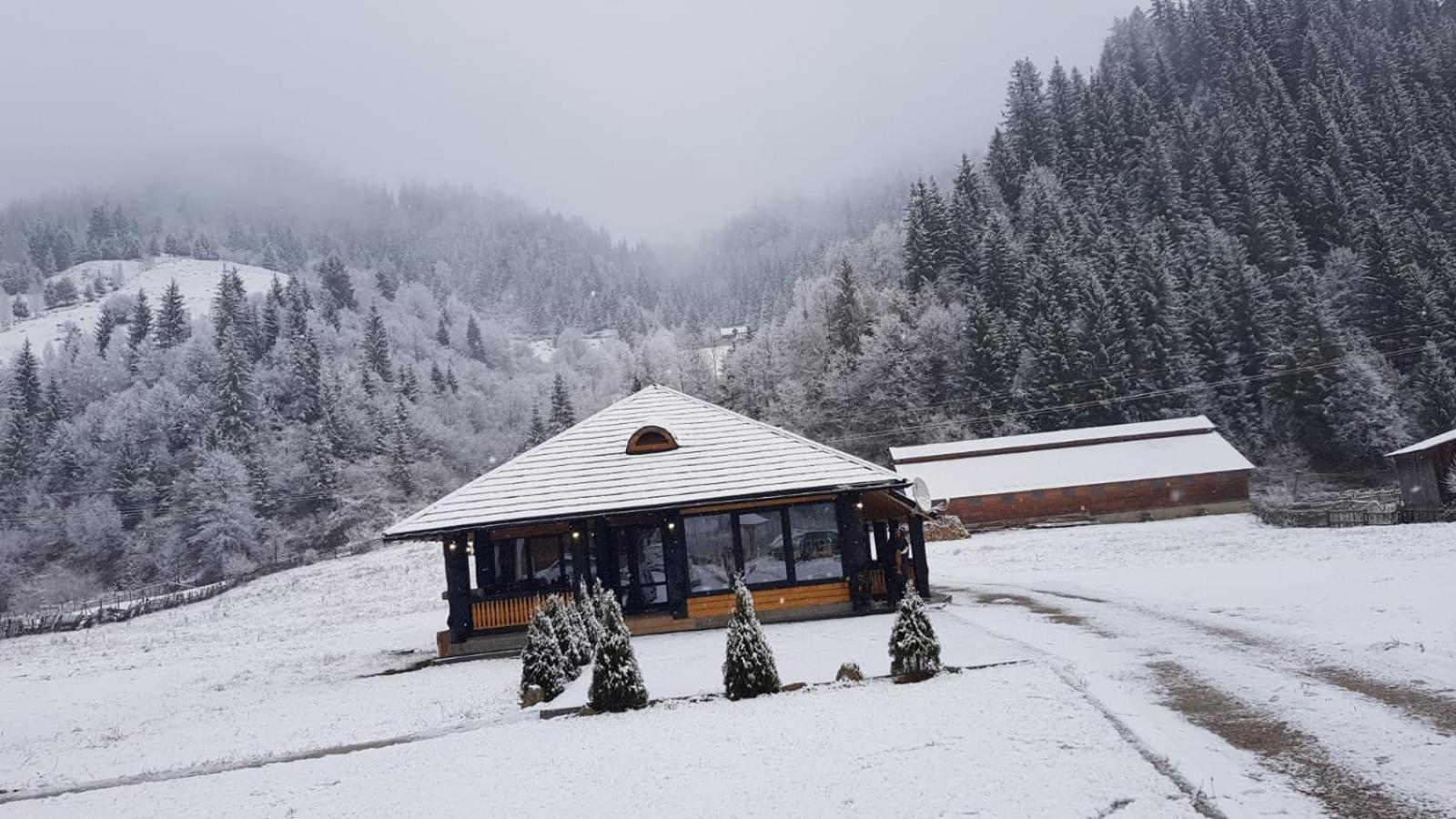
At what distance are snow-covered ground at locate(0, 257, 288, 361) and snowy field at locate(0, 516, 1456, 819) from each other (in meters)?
149

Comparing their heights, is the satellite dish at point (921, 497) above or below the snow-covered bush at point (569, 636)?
above

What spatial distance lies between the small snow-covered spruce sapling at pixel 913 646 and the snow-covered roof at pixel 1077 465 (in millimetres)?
37654

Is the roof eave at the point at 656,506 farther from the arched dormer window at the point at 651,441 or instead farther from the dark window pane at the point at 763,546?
the arched dormer window at the point at 651,441

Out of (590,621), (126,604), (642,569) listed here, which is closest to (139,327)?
(126,604)

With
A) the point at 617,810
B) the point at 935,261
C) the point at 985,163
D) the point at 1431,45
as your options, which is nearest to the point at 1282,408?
the point at 935,261

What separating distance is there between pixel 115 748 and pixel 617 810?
1138 cm

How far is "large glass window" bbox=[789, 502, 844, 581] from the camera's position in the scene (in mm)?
20359

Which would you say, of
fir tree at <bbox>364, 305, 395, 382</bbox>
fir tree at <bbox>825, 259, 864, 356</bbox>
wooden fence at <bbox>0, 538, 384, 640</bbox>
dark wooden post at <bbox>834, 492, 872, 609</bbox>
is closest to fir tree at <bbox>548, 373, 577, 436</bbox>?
wooden fence at <bbox>0, 538, 384, 640</bbox>

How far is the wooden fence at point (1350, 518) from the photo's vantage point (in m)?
30.8

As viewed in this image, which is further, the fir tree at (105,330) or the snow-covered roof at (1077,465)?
the fir tree at (105,330)

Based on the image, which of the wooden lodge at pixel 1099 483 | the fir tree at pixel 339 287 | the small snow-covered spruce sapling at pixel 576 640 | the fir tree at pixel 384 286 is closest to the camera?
the small snow-covered spruce sapling at pixel 576 640

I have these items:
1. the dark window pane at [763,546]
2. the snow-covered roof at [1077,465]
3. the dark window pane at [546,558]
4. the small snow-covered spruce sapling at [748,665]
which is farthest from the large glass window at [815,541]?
the snow-covered roof at [1077,465]

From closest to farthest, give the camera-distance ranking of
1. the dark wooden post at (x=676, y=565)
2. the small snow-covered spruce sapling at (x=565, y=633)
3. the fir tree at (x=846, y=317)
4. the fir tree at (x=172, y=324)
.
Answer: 1. the small snow-covered spruce sapling at (x=565, y=633)
2. the dark wooden post at (x=676, y=565)
3. the fir tree at (x=846, y=317)
4. the fir tree at (x=172, y=324)

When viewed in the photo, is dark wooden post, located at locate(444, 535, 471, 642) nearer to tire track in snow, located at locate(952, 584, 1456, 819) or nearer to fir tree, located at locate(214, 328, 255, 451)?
tire track in snow, located at locate(952, 584, 1456, 819)
